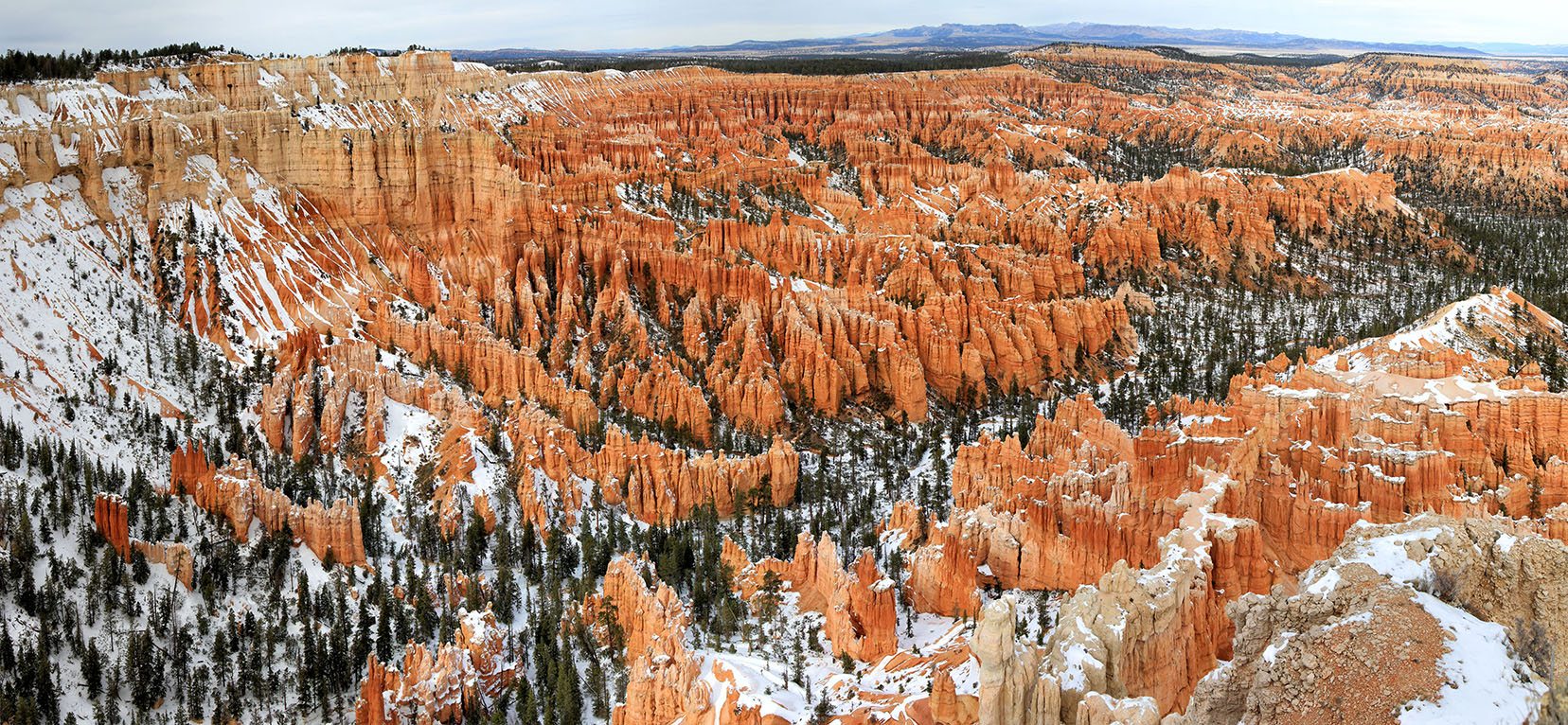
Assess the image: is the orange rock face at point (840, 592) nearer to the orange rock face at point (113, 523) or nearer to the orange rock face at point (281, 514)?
the orange rock face at point (281, 514)

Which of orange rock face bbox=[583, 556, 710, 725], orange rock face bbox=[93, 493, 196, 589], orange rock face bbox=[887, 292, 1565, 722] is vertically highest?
orange rock face bbox=[887, 292, 1565, 722]

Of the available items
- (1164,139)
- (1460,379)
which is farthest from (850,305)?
(1164,139)

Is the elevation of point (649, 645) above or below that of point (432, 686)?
above

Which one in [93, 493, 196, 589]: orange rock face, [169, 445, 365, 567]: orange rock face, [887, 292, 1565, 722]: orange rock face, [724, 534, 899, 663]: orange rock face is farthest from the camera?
[169, 445, 365, 567]: orange rock face

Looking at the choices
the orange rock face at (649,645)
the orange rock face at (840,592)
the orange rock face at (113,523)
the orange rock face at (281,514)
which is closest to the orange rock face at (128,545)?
the orange rock face at (113,523)

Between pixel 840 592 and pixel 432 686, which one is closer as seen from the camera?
pixel 432 686

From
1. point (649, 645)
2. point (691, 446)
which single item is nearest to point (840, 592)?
point (649, 645)

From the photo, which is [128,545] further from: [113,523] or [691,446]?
[691,446]

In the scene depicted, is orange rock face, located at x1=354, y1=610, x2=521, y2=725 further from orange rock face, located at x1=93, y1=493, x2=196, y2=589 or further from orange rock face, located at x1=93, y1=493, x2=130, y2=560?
orange rock face, located at x1=93, y1=493, x2=130, y2=560

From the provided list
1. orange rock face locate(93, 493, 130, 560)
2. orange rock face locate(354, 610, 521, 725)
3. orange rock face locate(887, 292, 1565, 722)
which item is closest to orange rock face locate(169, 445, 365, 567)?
orange rock face locate(93, 493, 130, 560)
